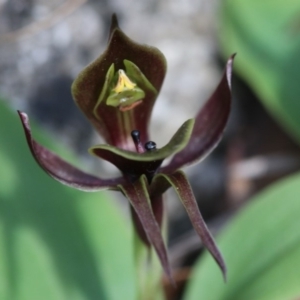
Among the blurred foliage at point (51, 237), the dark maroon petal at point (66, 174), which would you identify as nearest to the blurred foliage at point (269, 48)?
the blurred foliage at point (51, 237)

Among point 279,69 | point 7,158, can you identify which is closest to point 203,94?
point 279,69

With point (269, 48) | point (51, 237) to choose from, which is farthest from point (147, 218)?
point (269, 48)

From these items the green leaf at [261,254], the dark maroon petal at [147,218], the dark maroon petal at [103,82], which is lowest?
the green leaf at [261,254]

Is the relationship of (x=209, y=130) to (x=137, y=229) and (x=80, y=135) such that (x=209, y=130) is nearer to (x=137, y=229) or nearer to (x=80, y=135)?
(x=137, y=229)

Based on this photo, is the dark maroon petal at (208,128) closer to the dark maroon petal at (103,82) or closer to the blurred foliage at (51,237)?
the dark maroon petal at (103,82)

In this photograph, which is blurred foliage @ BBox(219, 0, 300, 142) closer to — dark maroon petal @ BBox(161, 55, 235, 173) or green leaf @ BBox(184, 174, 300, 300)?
green leaf @ BBox(184, 174, 300, 300)

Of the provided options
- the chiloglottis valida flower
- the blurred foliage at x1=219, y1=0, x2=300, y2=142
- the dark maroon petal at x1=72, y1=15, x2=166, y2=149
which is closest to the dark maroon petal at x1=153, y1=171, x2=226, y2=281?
the chiloglottis valida flower
